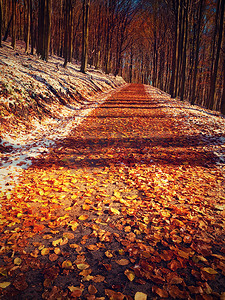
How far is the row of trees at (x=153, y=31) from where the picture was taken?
1432cm

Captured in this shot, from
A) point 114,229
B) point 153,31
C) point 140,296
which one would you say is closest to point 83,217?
point 114,229

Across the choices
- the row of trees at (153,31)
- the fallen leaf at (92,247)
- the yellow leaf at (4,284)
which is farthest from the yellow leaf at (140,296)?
the row of trees at (153,31)

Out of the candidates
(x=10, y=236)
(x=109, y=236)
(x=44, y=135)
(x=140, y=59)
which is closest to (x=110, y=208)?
(x=109, y=236)

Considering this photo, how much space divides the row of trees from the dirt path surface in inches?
435

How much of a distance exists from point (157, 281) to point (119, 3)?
112 ft

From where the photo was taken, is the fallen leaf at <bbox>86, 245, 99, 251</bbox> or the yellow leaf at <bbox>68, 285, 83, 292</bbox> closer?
the yellow leaf at <bbox>68, 285, 83, 292</bbox>

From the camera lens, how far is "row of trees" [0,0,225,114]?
1432cm

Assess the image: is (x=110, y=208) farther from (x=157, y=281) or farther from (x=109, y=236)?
(x=157, y=281)

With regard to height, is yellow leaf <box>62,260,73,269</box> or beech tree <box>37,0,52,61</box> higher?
beech tree <box>37,0,52,61</box>

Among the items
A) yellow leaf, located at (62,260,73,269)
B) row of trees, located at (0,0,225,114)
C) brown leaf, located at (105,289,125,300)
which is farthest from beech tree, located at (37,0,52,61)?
brown leaf, located at (105,289,125,300)

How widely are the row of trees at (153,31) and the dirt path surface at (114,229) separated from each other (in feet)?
36.3

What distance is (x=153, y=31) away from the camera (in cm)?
2944

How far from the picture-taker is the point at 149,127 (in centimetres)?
768

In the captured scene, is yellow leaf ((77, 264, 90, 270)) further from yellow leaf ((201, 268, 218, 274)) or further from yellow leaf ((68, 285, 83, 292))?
yellow leaf ((201, 268, 218, 274))
